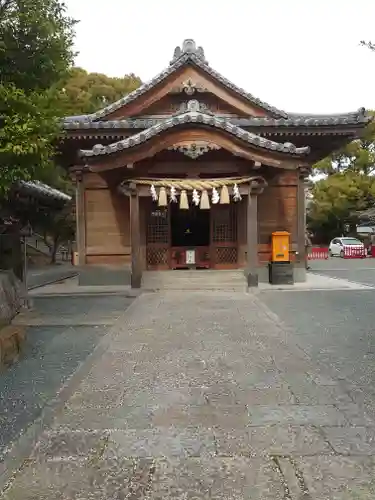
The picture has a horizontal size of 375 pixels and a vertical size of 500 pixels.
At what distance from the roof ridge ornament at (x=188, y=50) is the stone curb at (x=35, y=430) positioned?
13.8 m

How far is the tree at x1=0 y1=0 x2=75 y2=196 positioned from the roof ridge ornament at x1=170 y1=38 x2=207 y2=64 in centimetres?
1052

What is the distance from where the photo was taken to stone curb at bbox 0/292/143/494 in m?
3.29

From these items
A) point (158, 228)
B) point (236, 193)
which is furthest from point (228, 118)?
point (158, 228)

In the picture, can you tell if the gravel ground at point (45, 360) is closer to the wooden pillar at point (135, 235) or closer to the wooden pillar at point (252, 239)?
the wooden pillar at point (135, 235)

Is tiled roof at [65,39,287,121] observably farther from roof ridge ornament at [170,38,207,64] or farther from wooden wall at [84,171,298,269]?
wooden wall at [84,171,298,269]

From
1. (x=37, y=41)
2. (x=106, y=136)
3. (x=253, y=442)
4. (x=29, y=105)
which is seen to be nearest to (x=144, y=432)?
(x=253, y=442)

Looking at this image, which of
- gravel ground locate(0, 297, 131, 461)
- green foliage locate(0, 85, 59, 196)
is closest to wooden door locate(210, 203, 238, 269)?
gravel ground locate(0, 297, 131, 461)

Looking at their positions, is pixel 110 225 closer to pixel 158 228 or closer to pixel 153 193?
pixel 158 228

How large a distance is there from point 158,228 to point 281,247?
4.14 meters

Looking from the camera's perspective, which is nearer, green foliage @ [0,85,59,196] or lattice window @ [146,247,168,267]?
green foliage @ [0,85,59,196]

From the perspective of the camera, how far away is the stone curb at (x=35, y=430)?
10.8ft

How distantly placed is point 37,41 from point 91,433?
5.65m

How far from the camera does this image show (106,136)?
50.6 feet

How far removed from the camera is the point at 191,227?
16.4 m
